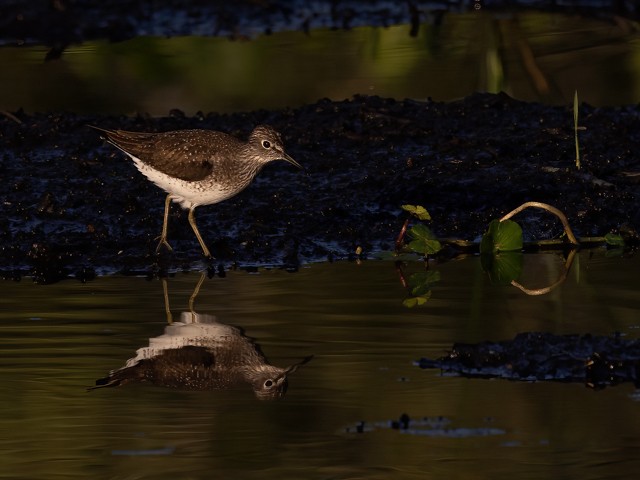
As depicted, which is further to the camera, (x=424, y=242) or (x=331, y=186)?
(x=331, y=186)

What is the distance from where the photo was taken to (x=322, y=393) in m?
7.13

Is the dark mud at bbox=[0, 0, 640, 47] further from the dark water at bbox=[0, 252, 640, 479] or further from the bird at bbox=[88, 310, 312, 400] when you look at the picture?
the bird at bbox=[88, 310, 312, 400]

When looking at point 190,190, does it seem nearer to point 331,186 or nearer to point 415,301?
point 331,186

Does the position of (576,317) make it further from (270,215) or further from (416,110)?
(416,110)

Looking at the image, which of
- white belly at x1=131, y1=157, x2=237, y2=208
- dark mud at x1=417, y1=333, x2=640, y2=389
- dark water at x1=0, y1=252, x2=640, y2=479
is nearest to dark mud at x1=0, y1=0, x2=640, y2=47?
white belly at x1=131, y1=157, x2=237, y2=208

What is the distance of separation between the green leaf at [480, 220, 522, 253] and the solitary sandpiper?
61.6 inches

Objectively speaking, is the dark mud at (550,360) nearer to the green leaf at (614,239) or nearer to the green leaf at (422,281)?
the green leaf at (422,281)

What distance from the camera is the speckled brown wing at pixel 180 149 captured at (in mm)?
10641

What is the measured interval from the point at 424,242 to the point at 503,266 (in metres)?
0.59

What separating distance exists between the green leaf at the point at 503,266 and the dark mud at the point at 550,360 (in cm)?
190

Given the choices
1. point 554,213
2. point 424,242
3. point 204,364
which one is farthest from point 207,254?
point 204,364

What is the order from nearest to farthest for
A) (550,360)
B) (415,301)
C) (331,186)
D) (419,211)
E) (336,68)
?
(550,360), (415,301), (419,211), (331,186), (336,68)

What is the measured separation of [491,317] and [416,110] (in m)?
5.18

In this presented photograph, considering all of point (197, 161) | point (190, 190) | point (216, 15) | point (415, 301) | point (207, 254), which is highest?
point (216, 15)
